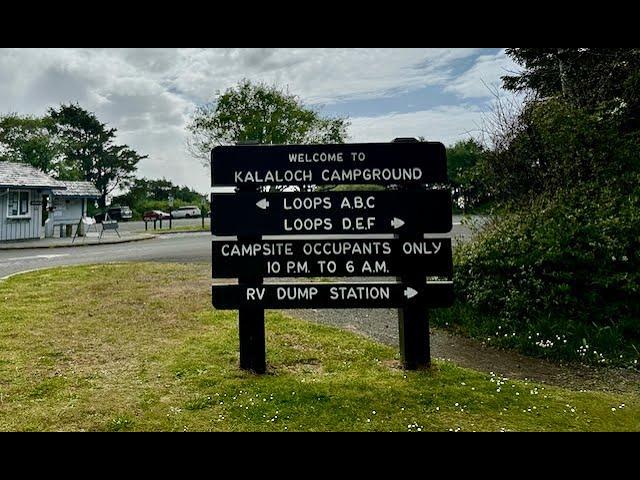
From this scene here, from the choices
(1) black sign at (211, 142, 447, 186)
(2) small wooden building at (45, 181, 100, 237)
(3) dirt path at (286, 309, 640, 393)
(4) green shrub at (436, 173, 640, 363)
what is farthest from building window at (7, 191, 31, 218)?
(4) green shrub at (436, 173, 640, 363)

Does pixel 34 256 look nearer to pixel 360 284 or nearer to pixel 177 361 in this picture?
pixel 177 361

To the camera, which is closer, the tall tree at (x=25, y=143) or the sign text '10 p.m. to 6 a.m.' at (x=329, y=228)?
the sign text '10 p.m. to 6 a.m.' at (x=329, y=228)

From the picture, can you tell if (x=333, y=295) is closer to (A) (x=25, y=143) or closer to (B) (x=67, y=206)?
(B) (x=67, y=206)

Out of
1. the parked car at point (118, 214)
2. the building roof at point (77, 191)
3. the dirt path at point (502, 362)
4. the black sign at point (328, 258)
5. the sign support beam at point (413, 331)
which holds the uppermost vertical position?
the parked car at point (118, 214)

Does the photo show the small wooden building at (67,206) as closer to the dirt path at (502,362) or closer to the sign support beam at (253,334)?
the dirt path at (502,362)

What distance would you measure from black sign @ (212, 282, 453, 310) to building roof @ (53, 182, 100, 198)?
22.4m

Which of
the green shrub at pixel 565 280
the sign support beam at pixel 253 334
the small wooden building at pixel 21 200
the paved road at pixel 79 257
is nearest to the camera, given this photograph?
the sign support beam at pixel 253 334

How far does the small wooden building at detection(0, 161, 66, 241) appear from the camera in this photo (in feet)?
62.5

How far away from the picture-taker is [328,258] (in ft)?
13.2

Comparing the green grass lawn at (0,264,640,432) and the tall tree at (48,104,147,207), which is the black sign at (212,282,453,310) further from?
the tall tree at (48,104,147,207)

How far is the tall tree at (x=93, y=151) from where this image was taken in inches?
1933

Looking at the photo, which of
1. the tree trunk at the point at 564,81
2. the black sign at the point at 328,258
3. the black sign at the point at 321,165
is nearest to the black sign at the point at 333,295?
the black sign at the point at 328,258

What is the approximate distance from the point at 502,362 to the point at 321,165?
2776mm

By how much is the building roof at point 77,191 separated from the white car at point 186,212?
2054cm
